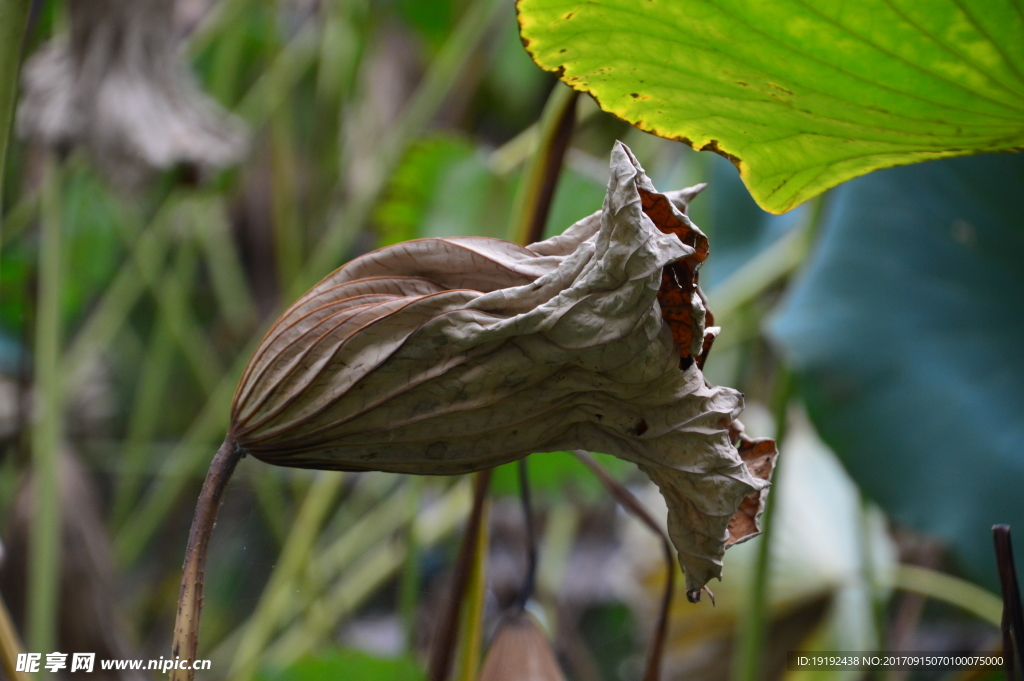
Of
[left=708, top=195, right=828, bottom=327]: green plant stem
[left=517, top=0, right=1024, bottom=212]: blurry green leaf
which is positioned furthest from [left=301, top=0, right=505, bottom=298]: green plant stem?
[left=517, top=0, right=1024, bottom=212]: blurry green leaf

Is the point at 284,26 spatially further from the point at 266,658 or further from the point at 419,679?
the point at 419,679

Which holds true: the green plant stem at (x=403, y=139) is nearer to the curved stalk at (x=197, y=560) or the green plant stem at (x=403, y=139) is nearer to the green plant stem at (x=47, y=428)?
the green plant stem at (x=47, y=428)

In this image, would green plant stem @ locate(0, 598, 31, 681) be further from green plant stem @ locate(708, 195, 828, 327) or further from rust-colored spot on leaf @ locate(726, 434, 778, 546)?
green plant stem @ locate(708, 195, 828, 327)

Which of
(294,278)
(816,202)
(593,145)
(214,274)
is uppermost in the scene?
(593,145)

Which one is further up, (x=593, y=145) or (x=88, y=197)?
(x=593, y=145)

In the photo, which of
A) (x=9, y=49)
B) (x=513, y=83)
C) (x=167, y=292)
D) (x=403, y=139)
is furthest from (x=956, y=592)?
(x=513, y=83)

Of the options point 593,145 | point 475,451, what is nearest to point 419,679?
point 475,451
